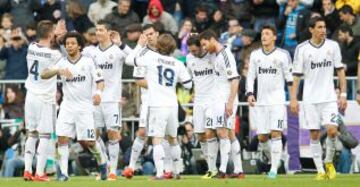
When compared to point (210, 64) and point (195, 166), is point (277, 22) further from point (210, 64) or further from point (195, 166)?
point (210, 64)

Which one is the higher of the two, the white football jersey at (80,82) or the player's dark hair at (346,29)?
the player's dark hair at (346,29)

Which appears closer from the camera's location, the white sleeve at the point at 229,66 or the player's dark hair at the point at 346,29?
the white sleeve at the point at 229,66

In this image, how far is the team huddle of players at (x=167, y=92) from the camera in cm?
2523

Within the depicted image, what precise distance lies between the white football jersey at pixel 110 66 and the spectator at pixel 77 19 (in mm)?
7714

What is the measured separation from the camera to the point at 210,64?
26562 mm

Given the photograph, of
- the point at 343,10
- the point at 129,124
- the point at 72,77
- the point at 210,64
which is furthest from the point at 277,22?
the point at 72,77

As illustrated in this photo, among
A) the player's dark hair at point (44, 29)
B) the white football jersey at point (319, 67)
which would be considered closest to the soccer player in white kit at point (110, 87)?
the player's dark hair at point (44, 29)

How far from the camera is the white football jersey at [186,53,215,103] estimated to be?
1046 inches

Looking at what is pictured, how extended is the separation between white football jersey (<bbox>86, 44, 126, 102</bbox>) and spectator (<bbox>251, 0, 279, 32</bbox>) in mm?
7747

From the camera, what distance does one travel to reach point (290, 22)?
109 ft

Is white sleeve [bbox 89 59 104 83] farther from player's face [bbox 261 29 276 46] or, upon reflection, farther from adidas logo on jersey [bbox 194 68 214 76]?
player's face [bbox 261 29 276 46]

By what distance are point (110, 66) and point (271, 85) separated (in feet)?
10.3

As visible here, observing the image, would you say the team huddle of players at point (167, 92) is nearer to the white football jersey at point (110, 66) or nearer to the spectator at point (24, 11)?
the white football jersey at point (110, 66)

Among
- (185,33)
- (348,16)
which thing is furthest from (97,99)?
(348,16)
